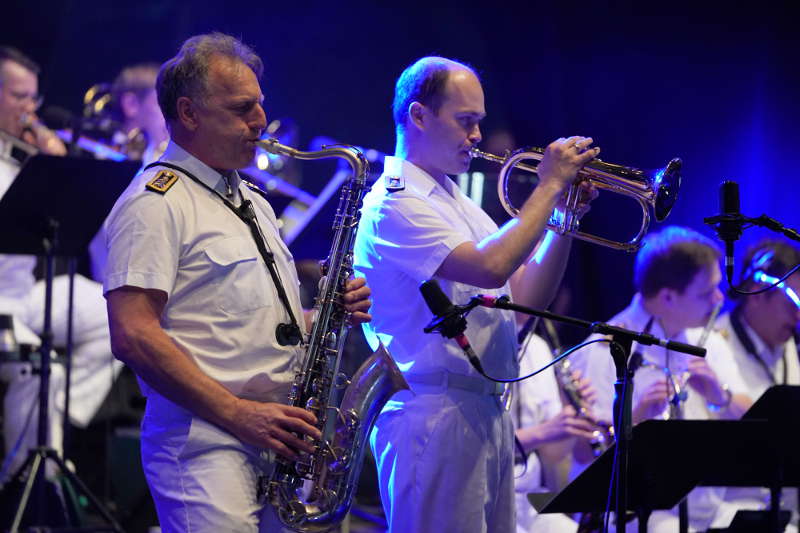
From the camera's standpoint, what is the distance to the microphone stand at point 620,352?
8.45ft

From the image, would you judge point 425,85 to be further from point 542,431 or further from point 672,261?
point 672,261

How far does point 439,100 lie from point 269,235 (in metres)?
0.85

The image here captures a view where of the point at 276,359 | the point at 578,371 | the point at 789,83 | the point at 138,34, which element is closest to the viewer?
the point at 276,359

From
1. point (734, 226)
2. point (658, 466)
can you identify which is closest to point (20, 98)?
point (658, 466)

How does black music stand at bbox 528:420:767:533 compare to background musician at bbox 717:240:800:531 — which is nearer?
black music stand at bbox 528:420:767:533

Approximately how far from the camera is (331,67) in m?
7.48

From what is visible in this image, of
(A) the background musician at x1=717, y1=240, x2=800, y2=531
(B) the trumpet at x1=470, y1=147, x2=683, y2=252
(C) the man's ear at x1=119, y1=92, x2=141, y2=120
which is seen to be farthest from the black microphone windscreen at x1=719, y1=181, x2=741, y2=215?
(C) the man's ear at x1=119, y1=92, x2=141, y2=120

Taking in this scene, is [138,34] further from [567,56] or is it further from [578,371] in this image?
[578,371]

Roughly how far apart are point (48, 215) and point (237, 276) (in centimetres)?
217

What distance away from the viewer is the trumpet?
3289 millimetres

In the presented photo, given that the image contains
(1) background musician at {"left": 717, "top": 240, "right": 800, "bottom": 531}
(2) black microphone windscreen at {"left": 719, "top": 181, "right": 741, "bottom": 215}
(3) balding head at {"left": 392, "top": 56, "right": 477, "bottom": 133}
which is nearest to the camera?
(2) black microphone windscreen at {"left": 719, "top": 181, "right": 741, "bottom": 215}

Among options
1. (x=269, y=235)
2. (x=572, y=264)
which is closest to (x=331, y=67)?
(x=572, y=264)

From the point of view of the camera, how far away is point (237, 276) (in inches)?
107

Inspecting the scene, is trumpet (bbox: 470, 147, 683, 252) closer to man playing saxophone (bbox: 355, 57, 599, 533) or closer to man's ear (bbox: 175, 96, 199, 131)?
man playing saxophone (bbox: 355, 57, 599, 533)
